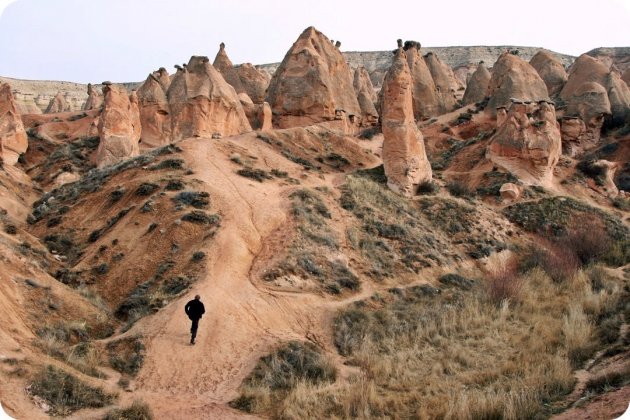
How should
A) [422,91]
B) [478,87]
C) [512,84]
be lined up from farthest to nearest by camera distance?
1. [478,87]
2. [422,91]
3. [512,84]

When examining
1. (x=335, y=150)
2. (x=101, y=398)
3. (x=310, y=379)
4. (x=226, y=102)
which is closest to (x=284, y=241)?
(x=310, y=379)

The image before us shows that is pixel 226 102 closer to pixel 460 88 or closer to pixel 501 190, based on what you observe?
pixel 501 190

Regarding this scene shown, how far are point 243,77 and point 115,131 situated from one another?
61.3ft

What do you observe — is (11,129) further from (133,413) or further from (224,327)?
(133,413)

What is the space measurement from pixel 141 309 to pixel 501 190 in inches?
730

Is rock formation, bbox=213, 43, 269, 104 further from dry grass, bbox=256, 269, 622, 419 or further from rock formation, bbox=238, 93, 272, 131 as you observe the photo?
dry grass, bbox=256, 269, 622, 419

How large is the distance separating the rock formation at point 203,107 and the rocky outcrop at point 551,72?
2589 centimetres

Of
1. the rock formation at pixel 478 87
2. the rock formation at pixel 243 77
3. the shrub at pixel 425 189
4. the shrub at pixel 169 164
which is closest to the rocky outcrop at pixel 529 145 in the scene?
the shrub at pixel 425 189

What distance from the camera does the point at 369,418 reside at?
33.5 feet

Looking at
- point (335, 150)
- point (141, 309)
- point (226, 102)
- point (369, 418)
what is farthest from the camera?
point (226, 102)

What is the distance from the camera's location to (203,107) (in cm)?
3366

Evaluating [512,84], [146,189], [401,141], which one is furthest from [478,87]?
[146,189]

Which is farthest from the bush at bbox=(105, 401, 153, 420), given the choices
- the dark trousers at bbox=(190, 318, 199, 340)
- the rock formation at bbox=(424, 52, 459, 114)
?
the rock formation at bbox=(424, 52, 459, 114)

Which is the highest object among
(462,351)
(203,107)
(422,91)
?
(422,91)
